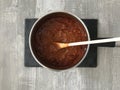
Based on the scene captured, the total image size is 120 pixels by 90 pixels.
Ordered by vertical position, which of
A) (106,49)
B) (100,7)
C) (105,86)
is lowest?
(105,86)

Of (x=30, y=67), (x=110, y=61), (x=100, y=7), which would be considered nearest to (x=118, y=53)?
(x=110, y=61)

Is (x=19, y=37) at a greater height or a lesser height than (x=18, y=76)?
greater

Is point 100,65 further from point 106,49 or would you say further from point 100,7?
point 100,7
